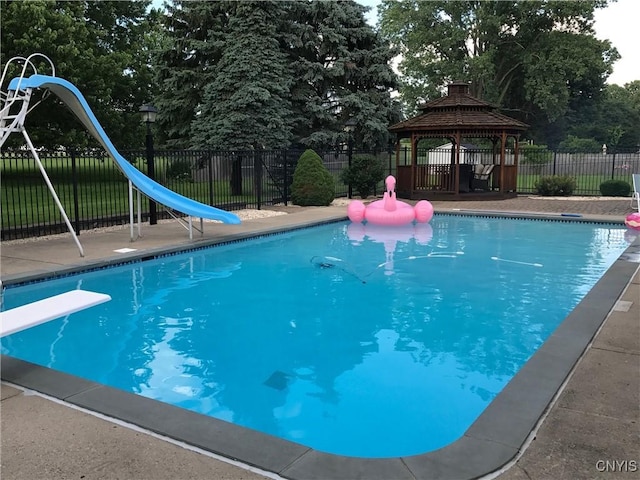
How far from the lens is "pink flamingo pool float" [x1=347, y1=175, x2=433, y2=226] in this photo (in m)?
14.2

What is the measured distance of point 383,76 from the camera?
2330cm

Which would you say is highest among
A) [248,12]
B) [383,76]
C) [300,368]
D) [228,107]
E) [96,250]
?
[248,12]

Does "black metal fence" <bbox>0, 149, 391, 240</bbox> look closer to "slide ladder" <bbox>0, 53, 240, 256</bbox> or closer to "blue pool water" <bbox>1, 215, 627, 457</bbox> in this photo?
"slide ladder" <bbox>0, 53, 240, 256</bbox>

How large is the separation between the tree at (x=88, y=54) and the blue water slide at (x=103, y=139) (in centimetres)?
1063

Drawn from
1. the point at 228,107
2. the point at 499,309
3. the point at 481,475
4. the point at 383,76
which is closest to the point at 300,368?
the point at 481,475

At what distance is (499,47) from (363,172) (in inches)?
1056

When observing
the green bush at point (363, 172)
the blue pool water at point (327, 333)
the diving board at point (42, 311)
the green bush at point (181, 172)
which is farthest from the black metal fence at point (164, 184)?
the diving board at point (42, 311)

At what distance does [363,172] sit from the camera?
20.3m

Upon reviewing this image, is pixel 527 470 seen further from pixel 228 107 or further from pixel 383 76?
pixel 383 76

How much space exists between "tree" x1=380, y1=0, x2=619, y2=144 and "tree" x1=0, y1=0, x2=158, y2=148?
60.9 ft

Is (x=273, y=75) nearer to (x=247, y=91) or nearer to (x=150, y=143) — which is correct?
(x=247, y=91)

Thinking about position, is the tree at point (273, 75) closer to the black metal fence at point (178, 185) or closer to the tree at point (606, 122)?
the black metal fence at point (178, 185)

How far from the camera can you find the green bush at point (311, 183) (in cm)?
1809

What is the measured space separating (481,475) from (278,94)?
19.9 m
